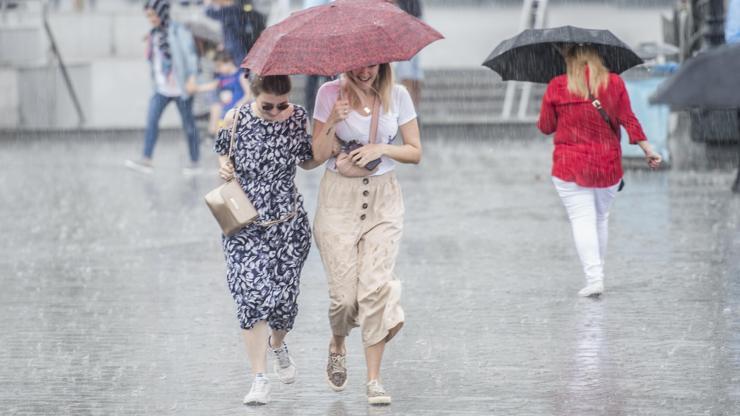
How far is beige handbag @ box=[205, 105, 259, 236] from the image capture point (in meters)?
6.74

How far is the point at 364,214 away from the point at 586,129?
260cm

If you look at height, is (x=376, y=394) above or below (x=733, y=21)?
below

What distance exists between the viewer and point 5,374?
295 inches

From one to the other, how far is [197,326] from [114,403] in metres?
1.68

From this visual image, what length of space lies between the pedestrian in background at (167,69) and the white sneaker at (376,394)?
9.57m

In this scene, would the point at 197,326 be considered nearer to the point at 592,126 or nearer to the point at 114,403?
the point at 114,403

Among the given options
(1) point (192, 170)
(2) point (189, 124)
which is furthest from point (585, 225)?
(2) point (189, 124)

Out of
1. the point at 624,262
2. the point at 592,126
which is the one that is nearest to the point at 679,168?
the point at 624,262

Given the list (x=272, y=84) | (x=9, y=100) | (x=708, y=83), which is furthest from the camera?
(x=9, y=100)

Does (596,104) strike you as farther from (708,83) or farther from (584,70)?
(708,83)

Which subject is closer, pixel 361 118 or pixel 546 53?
pixel 361 118

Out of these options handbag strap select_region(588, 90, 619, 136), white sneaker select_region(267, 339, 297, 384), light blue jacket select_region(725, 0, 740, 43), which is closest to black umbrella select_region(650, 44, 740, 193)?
white sneaker select_region(267, 339, 297, 384)

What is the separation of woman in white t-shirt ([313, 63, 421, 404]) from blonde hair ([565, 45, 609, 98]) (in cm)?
227

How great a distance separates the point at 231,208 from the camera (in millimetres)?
6742
